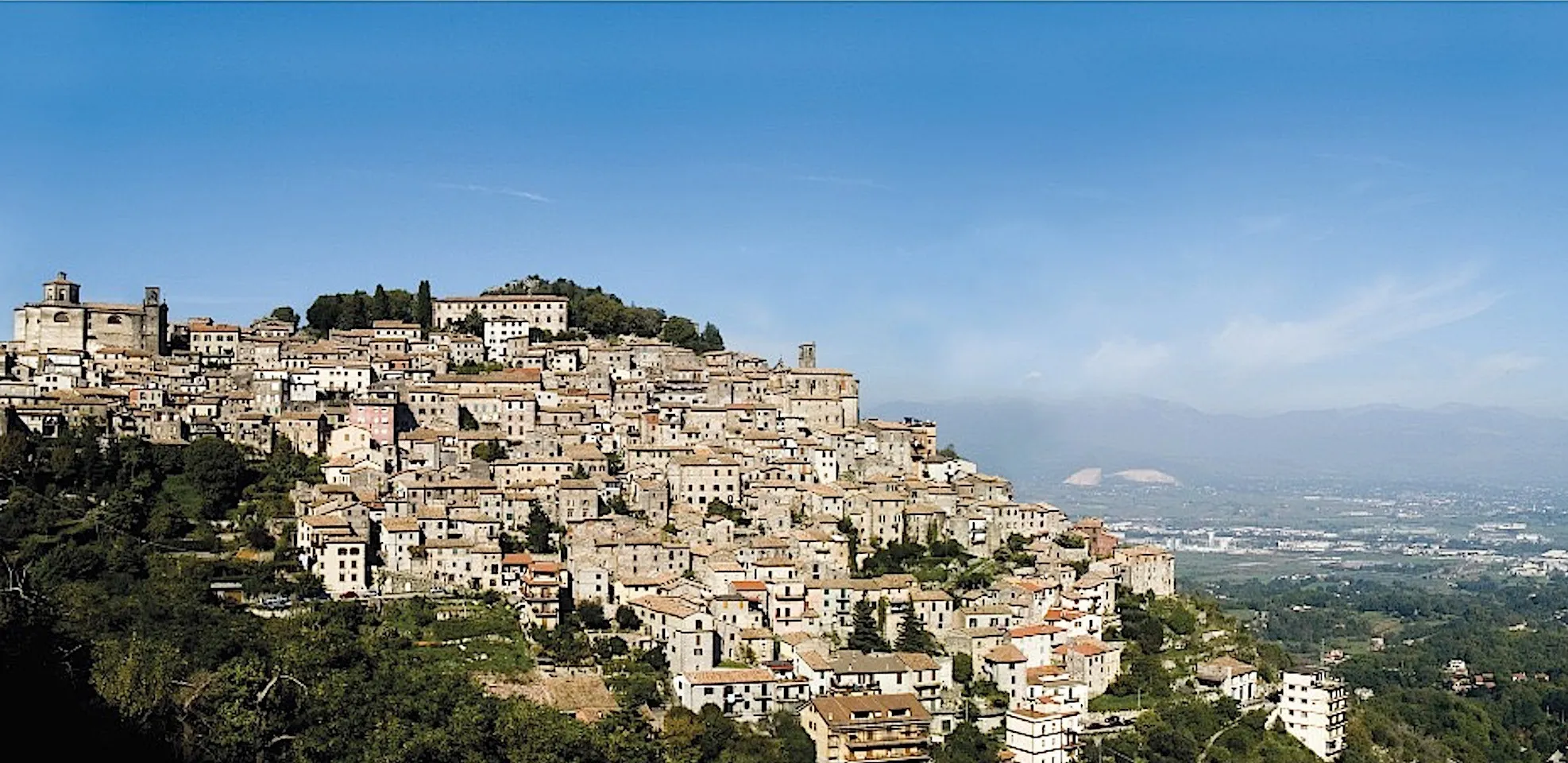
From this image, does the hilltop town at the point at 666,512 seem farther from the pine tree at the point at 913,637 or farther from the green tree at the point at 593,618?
the green tree at the point at 593,618

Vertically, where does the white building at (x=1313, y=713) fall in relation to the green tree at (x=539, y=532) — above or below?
below

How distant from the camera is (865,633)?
31062mm

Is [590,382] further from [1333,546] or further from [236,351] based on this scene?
[1333,546]

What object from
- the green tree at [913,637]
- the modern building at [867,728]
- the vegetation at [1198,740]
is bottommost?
the vegetation at [1198,740]

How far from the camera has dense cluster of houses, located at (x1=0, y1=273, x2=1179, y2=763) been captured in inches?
1187

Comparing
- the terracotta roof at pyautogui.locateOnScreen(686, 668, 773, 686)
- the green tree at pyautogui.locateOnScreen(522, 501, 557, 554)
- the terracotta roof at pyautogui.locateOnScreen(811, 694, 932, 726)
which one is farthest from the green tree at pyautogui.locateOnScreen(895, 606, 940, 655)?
the green tree at pyautogui.locateOnScreen(522, 501, 557, 554)

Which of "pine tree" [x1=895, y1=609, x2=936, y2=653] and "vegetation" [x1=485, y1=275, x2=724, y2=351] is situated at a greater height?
"vegetation" [x1=485, y1=275, x2=724, y2=351]

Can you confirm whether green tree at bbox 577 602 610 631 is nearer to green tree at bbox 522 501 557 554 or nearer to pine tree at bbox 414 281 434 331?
green tree at bbox 522 501 557 554

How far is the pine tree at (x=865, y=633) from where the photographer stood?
30.9 m

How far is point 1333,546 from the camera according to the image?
151 meters

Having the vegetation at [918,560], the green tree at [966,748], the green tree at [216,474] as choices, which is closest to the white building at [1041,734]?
the green tree at [966,748]

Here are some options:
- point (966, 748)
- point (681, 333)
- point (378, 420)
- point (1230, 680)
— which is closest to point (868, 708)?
point (966, 748)

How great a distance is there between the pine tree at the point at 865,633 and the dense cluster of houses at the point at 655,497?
43 cm

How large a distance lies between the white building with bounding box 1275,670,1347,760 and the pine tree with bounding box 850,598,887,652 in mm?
10794
